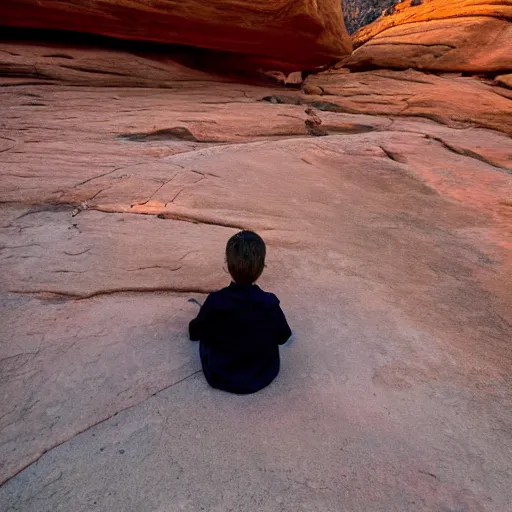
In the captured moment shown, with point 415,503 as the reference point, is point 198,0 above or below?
above

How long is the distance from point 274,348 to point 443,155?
217 inches

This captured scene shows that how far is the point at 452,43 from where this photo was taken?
1113cm

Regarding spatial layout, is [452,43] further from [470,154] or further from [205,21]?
[205,21]

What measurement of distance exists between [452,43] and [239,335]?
1192cm

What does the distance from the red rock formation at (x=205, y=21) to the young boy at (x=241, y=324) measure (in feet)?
29.0

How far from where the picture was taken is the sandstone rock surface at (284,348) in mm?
1628

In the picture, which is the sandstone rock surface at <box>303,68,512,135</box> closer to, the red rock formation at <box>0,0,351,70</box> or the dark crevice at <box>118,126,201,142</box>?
the red rock formation at <box>0,0,351,70</box>

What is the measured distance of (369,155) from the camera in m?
6.15

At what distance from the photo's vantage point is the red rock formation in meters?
8.85

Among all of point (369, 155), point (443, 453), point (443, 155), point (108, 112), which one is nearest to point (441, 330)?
point (443, 453)

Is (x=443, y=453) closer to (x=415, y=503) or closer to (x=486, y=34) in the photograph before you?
(x=415, y=503)

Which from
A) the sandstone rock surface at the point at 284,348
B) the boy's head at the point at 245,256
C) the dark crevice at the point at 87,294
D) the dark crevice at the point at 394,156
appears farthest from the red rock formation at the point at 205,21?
the boy's head at the point at 245,256

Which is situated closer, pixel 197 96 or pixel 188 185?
pixel 188 185

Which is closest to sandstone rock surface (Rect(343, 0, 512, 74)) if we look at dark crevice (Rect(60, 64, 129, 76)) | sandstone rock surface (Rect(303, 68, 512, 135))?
sandstone rock surface (Rect(303, 68, 512, 135))
